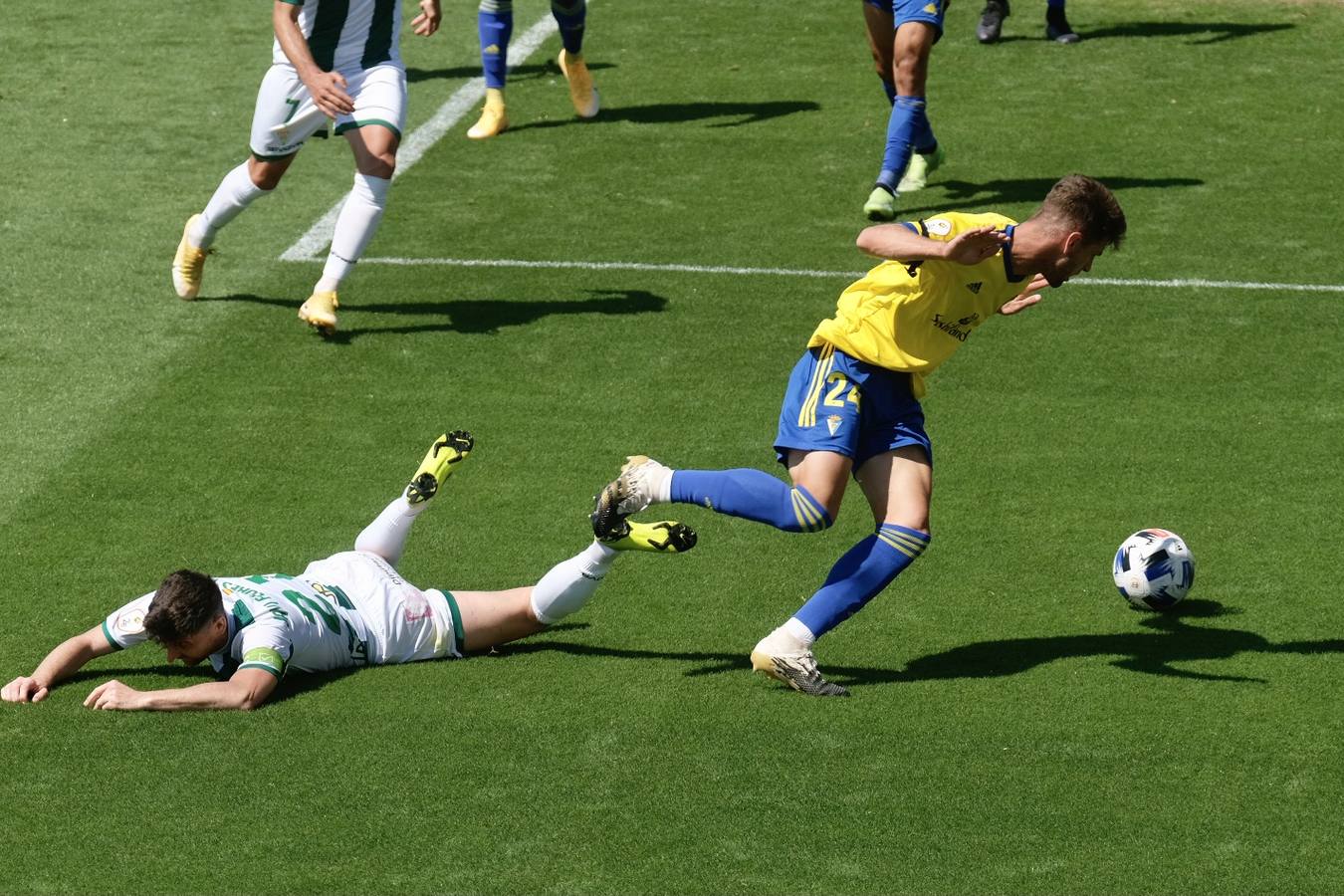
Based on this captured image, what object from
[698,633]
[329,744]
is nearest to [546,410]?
[698,633]

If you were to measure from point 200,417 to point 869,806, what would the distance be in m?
4.49

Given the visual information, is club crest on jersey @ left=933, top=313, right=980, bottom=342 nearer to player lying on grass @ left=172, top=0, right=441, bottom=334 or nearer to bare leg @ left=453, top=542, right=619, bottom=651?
bare leg @ left=453, top=542, right=619, bottom=651

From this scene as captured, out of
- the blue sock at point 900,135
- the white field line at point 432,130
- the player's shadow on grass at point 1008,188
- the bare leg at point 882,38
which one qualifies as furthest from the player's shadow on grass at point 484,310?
the bare leg at point 882,38

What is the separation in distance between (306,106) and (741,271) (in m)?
2.61

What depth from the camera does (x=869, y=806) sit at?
5832 mm

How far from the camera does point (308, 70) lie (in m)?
9.41

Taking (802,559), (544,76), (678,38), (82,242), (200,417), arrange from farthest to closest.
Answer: (678,38) < (544,76) < (82,242) < (200,417) < (802,559)

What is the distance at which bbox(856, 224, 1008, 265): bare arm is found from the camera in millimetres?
6152

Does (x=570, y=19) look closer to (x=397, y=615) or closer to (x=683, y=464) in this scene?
(x=683, y=464)

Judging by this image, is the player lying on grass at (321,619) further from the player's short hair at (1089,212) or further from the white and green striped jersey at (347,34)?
the white and green striped jersey at (347,34)

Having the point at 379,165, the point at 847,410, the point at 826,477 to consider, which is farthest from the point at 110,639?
the point at 379,165

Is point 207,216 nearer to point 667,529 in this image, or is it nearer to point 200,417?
point 200,417

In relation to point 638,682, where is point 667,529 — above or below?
above

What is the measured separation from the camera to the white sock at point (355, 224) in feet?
32.6
